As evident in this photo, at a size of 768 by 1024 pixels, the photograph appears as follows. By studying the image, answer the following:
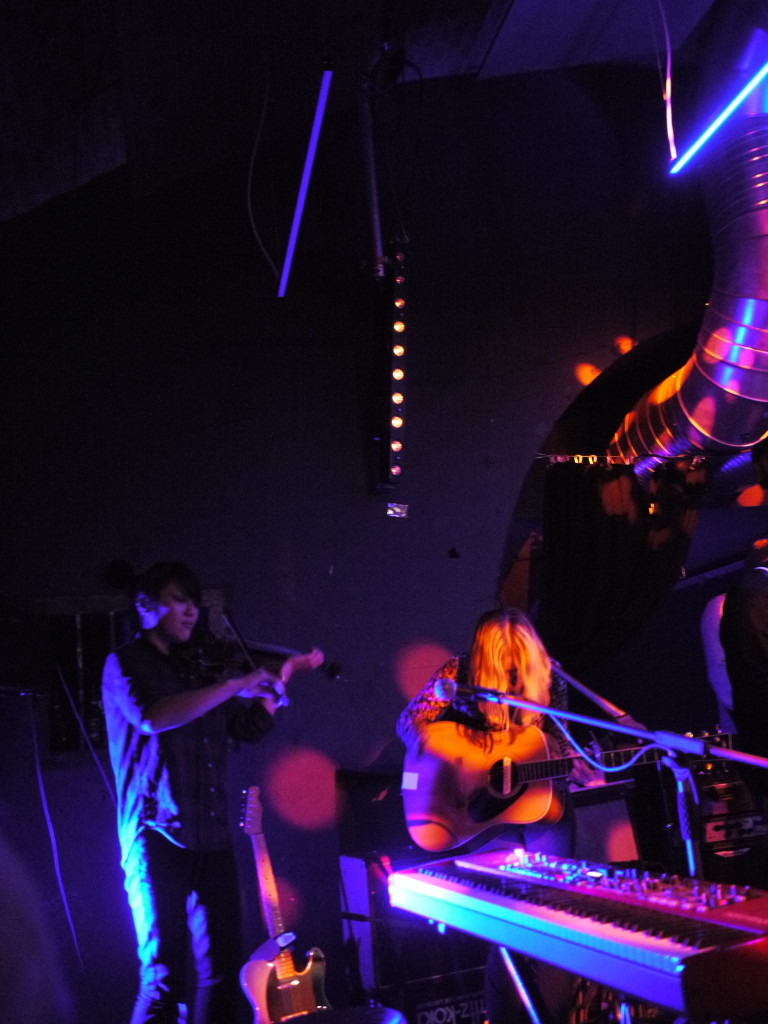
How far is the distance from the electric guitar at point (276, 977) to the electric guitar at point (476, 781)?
0.63m

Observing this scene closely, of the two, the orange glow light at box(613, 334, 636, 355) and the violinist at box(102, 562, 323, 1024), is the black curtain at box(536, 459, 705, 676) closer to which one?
the orange glow light at box(613, 334, 636, 355)

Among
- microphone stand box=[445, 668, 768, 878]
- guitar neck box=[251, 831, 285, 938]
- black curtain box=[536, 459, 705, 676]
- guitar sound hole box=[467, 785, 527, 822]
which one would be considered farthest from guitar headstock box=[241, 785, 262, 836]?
black curtain box=[536, 459, 705, 676]

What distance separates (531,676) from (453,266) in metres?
2.63

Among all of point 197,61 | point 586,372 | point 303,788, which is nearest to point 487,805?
point 303,788

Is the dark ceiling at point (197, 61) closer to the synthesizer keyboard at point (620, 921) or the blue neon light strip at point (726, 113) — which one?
the blue neon light strip at point (726, 113)

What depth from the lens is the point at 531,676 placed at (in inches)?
148

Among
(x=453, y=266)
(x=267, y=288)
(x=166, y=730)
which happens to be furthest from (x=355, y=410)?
(x=166, y=730)

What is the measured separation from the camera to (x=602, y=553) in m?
4.93

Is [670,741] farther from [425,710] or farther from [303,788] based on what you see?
[303,788]

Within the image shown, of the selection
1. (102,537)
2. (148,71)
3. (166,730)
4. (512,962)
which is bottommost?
(512,962)

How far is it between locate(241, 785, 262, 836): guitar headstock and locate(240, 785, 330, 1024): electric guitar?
0.14 metres

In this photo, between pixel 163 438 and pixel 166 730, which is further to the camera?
pixel 163 438

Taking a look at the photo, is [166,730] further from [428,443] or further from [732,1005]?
[428,443]

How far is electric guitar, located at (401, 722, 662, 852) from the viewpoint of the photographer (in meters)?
3.47
